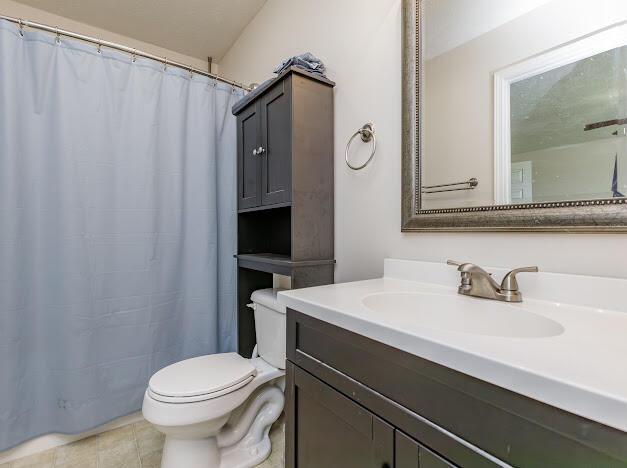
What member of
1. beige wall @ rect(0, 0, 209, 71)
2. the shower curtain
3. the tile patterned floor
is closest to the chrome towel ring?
the shower curtain

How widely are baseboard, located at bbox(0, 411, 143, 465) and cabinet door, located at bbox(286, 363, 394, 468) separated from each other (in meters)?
1.24

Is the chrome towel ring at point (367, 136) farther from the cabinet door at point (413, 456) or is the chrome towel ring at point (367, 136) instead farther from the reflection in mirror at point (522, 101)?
the cabinet door at point (413, 456)

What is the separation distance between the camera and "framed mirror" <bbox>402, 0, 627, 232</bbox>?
74 cm

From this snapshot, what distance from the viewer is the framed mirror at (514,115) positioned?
735 mm

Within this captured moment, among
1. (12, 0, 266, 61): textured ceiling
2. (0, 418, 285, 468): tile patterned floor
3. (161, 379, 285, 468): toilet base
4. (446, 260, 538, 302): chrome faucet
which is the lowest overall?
(0, 418, 285, 468): tile patterned floor

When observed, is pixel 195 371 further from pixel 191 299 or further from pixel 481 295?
pixel 481 295

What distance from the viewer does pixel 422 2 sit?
1092 mm

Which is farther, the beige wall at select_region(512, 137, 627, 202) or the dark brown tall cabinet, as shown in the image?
the dark brown tall cabinet

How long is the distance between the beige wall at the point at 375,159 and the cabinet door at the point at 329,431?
574 millimetres

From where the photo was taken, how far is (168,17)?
81.1 inches

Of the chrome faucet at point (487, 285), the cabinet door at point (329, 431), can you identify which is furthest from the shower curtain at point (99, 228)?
the chrome faucet at point (487, 285)

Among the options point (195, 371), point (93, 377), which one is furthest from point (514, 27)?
point (93, 377)

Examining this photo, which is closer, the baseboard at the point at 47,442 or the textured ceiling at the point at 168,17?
the baseboard at the point at 47,442

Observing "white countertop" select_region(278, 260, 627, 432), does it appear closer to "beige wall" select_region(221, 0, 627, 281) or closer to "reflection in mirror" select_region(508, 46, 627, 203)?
"beige wall" select_region(221, 0, 627, 281)
